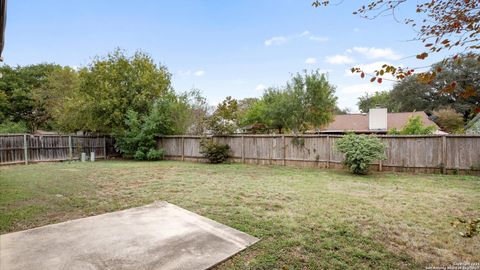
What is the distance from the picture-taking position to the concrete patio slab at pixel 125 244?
2.51 metres

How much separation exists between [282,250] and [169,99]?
482 inches

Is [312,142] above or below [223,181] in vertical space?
above

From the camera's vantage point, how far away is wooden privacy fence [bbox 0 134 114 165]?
36.9 ft

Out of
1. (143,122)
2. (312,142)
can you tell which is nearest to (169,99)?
(143,122)

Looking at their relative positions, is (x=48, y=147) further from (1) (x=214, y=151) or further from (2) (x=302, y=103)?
(2) (x=302, y=103)

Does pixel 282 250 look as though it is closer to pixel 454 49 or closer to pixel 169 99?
pixel 454 49

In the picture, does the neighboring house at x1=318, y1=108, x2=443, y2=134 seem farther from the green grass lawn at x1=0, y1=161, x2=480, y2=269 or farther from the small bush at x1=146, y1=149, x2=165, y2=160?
the green grass lawn at x1=0, y1=161, x2=480, y2=269

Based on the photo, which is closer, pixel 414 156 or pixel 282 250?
pixel 282 250

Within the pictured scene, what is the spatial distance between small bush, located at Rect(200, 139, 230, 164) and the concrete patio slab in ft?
25.3

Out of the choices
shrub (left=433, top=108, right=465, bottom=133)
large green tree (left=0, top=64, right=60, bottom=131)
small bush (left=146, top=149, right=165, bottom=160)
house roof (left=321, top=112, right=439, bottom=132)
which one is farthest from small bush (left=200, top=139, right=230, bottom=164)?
shrub (left=433, top=108, right=465, bottom=133)

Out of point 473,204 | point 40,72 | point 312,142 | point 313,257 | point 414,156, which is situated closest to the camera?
point 313,257

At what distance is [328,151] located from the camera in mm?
9789

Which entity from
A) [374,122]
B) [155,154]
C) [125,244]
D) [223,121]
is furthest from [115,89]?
[374,122]

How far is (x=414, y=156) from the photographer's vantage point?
336 inches
